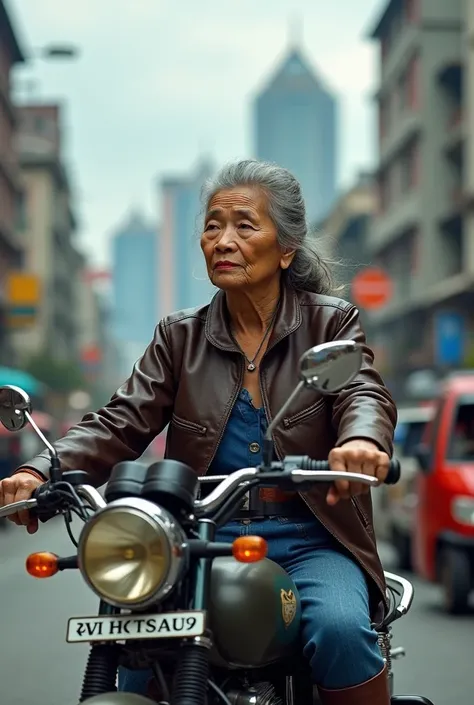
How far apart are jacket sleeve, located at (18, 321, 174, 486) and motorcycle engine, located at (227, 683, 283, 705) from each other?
27.7 inches

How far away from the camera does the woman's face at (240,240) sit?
4105mm

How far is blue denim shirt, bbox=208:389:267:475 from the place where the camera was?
4.00 m

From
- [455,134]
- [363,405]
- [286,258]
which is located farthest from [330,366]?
[455,134]

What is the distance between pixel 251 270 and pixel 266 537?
2.30ft

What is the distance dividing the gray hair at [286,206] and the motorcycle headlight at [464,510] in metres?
8.30

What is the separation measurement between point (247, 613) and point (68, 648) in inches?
291

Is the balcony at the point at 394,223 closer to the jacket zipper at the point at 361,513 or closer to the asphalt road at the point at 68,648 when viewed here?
the asphalt road at the point at 68,648

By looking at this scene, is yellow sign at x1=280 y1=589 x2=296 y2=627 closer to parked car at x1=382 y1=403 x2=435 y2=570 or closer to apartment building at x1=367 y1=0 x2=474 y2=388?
parked car at x1=382 y1=403 x2=435 y2=570

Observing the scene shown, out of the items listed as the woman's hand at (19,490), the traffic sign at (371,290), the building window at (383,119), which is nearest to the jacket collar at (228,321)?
the woman's hand at (19,490)

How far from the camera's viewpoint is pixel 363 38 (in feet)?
247

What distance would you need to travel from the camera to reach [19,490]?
3678mm

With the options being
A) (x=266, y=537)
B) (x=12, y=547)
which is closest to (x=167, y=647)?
(x=266, y=537)

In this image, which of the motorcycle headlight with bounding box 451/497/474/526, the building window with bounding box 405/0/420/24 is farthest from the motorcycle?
the building window with bounding box 405/0/420/24

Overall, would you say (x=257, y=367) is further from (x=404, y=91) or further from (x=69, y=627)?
(x=404, y=91)
